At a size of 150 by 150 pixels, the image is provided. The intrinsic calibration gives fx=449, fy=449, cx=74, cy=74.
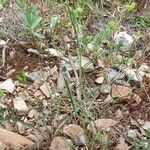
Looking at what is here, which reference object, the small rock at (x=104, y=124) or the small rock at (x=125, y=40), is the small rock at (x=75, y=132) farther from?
the small rock at (x=125, y=40)

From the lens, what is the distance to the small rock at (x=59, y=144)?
185 cm

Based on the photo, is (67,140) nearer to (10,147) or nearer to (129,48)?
(10,147)

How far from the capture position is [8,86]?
212cm

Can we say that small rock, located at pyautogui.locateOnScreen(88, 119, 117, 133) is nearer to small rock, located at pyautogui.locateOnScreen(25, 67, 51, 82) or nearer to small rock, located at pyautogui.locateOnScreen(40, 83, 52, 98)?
small rock, located at pyautogui.locateOnScreen(40, 83, 52, 98)

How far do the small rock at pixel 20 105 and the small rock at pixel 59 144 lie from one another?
22 cm

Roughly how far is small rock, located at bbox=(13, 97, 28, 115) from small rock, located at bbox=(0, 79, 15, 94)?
62 millimetres

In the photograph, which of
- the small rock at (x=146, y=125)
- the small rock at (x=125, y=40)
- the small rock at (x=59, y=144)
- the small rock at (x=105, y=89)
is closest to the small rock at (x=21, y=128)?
the small rock at (x=59, y=144)

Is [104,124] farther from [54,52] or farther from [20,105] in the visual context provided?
[54,52]

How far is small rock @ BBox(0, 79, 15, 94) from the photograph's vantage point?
2104mm

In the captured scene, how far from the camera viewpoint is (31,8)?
239cm

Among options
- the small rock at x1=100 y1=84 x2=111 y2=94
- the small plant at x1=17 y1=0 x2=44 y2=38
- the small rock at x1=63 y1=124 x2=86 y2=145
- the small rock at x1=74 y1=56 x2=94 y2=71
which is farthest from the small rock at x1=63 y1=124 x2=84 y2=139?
the small plant at x1=17 y1=0 x2=44 y2=38

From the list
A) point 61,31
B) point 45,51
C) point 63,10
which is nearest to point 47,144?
point 45,51

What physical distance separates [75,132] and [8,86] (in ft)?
1.37

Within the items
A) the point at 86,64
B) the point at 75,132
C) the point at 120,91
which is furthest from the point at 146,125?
the point at 86,64
